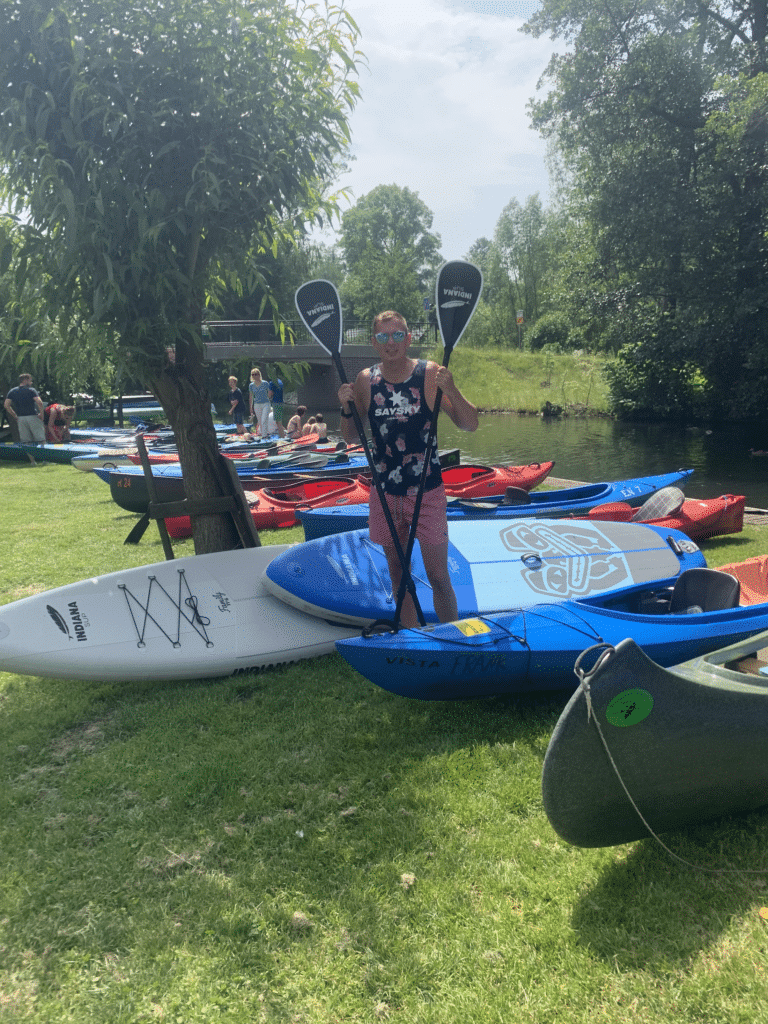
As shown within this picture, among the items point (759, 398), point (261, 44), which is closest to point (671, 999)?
point (261, 44)

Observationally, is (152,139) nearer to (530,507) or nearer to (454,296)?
(454,296)

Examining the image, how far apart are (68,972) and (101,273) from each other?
3.39 meters

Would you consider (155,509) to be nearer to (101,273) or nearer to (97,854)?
(101,273)

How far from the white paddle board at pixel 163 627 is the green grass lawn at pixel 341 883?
1.10 ft

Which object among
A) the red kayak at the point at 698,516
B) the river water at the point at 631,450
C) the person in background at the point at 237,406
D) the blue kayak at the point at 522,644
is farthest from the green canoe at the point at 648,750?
the person in background at the point at 237,406

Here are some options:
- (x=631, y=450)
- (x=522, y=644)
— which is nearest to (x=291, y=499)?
(x=522, y=644)

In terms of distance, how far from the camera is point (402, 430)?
3764 mm

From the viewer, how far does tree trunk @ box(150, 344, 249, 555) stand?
4.95 metres

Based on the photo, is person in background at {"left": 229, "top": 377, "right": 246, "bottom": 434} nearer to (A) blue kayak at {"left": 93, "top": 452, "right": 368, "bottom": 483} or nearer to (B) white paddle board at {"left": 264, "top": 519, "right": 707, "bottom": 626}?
(A) blue kayak at {"left": 93, "top": 452, "right": 368, "bottom": 483}

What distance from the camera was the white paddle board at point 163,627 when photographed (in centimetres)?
403

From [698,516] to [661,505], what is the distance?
48 centimetres

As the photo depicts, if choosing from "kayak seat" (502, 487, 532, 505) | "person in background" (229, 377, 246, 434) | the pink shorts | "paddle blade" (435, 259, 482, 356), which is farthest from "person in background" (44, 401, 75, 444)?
the pink shorts

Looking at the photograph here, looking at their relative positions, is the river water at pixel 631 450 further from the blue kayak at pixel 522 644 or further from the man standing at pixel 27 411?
the man standing at pixel 27 411

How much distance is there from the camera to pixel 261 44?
419cm
